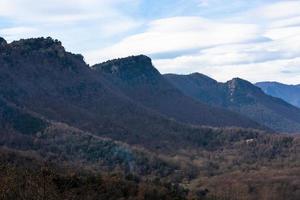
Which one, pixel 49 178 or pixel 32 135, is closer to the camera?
pixel 49 178

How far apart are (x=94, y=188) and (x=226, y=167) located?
4784 inches

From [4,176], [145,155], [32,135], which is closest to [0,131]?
[32,135]

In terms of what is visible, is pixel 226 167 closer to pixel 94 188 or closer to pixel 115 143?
pixel 115 143

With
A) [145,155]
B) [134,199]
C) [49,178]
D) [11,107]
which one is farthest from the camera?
[11,107]

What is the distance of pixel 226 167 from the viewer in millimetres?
193625

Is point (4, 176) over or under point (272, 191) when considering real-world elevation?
Answer: over

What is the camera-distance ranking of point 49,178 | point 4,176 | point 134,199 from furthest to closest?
point 134,199
point 49,178
point 4,176

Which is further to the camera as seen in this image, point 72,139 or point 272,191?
point 72,139

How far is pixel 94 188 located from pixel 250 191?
80.0 metres

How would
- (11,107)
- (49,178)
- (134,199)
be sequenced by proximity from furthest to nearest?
(11,107)
(134,199)
(49,178)

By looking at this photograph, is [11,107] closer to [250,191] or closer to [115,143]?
[115,143]

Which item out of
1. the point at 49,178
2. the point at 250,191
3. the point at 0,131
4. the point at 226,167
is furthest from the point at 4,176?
the point at 226,167

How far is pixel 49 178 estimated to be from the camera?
7175 cm

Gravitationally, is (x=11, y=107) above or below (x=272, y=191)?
above
